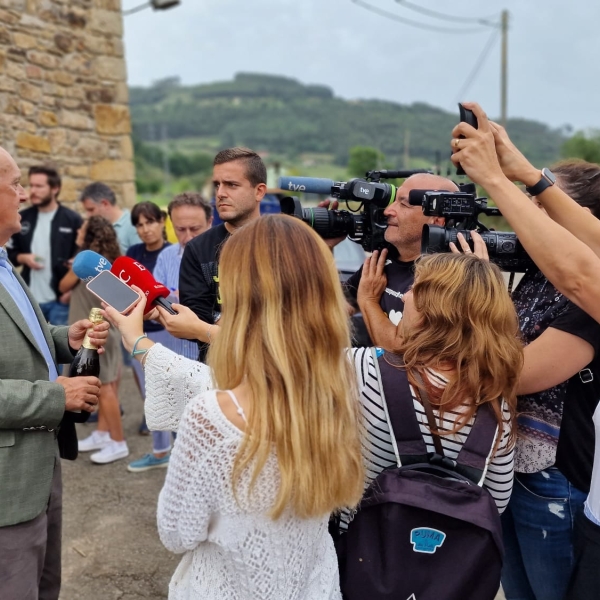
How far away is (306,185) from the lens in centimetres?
262

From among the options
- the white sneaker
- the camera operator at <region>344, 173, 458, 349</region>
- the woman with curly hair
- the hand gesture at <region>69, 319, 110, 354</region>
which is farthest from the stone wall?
the camera operator at <region>344, 173, 458, 349</region>

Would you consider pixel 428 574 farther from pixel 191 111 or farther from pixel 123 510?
pixel 191 111

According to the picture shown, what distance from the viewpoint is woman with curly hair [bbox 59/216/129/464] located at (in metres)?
4.12

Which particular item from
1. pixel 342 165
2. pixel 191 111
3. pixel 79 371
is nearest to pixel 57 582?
pixel 79 371

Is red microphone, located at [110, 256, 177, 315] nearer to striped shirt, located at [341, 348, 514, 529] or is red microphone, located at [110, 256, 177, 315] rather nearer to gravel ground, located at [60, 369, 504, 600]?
striped shirt, located at [341, 348, 514, 529]

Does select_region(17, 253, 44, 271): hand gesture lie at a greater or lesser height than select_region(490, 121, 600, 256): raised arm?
lesser

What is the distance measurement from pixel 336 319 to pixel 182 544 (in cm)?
61

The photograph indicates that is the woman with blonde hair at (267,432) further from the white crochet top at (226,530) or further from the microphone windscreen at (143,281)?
the microphone windscreen at (143,281)

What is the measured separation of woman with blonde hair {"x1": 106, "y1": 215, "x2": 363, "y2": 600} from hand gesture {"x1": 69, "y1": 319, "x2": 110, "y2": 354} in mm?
890

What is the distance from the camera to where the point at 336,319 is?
1273 mm

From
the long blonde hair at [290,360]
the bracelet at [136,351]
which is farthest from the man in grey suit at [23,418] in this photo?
the long blonde hair at [290,360]

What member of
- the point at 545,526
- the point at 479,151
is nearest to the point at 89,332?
the point at 479,151

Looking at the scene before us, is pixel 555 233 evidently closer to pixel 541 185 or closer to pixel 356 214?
pixel 541 185

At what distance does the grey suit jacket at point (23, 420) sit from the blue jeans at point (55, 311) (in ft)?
10.7
